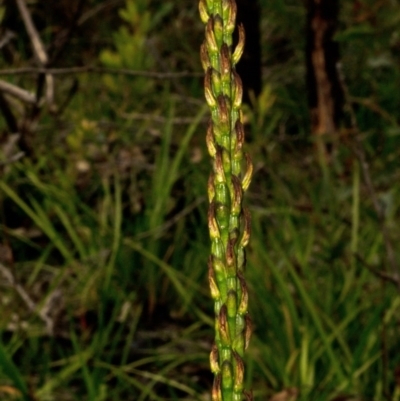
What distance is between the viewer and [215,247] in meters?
0.77

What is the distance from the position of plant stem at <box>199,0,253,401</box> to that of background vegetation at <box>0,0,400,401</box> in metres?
1.48

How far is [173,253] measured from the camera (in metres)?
3.46

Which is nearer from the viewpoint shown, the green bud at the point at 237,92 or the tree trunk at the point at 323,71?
the green bud at the point at 237,92

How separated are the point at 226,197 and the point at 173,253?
8.92 ft

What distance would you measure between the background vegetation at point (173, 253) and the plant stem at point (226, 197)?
148 cm

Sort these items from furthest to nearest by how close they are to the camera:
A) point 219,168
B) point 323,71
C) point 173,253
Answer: point 323,71 → point 173,253 → point 219,168

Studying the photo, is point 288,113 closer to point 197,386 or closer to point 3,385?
point 197,386

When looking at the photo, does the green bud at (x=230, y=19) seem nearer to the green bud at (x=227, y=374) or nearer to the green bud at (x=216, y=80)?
the green bud at (x=216, y=80)

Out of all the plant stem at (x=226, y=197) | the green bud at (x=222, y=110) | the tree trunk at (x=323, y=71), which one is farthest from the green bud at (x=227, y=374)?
the tree trunk at (x=323, y=71)

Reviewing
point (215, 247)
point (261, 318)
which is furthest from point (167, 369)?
point (215, 247)

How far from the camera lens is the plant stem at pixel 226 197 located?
74cm

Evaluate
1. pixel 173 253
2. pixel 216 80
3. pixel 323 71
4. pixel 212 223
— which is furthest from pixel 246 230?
pixel 323 71

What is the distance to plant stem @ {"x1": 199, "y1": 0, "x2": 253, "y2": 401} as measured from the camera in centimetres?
74

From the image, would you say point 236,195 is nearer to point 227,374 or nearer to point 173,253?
point 227,374
